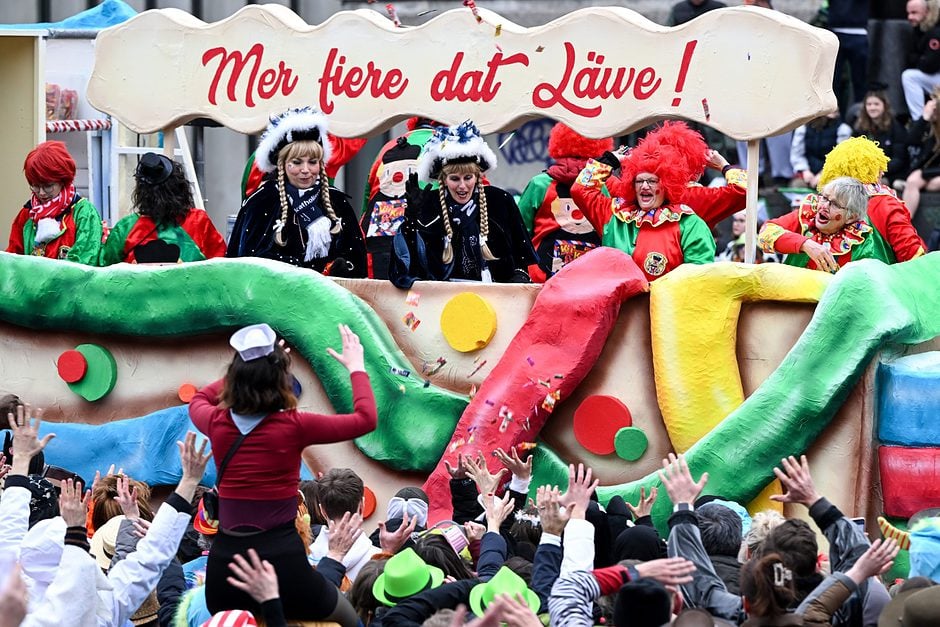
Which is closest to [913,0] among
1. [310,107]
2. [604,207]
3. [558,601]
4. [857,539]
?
[604,207]

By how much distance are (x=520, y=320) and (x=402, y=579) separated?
264 centimetres

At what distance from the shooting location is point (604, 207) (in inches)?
287

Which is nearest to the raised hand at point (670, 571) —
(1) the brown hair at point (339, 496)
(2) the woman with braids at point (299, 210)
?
(1) the brown hair at point (339, 496)

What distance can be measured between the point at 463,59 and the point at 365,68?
47 cm

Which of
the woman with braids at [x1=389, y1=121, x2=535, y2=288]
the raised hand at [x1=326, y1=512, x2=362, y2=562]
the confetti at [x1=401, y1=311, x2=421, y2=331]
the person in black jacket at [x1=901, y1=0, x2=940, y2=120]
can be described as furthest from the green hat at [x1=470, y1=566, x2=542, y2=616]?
the person in black jacket at [x1=901, y1=0, x2=940, y2=120]

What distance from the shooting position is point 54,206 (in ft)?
25.3

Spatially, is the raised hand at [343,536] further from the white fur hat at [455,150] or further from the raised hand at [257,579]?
the white fur hat at [455,150]

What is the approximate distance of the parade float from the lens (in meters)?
6.30

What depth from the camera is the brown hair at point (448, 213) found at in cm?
709

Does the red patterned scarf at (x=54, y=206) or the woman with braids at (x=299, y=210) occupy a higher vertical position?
the woman with braids at (x=299, y=210)

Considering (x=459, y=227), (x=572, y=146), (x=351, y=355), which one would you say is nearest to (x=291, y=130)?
(x=459, y=227)

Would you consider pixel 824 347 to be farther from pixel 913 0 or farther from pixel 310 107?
pixel 913 0

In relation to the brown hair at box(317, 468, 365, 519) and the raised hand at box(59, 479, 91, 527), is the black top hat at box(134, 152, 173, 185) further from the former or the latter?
the raised hand at box(59, 479, 91, 527)

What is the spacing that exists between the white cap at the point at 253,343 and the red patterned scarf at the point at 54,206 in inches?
147
